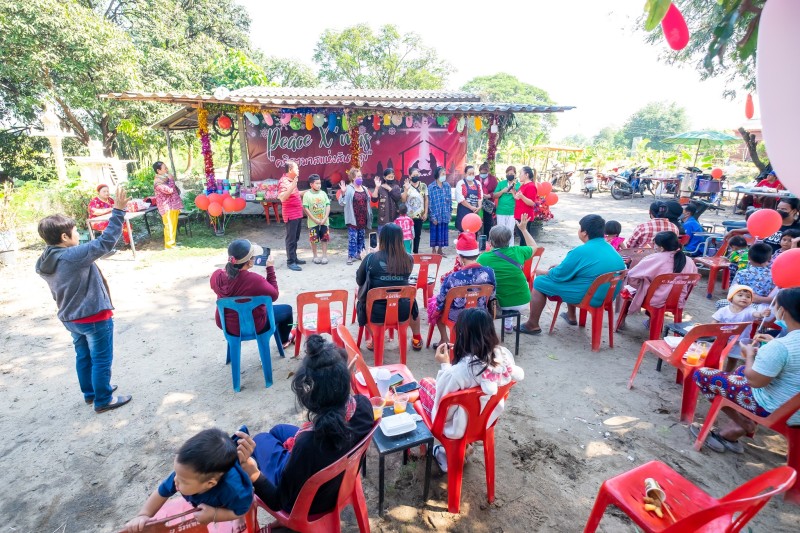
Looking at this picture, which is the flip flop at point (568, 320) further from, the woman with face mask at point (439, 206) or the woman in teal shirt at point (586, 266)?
the woman with face mask at point (439, 206)

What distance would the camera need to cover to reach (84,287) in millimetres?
3193

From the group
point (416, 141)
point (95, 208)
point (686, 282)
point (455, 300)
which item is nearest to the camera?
point (455, 300)

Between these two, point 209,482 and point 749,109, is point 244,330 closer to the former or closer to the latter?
point 209,482

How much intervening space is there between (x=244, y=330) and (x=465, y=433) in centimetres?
220

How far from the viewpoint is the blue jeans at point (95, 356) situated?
331 cm

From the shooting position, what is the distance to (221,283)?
3.54m

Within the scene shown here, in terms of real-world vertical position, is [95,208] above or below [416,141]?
below

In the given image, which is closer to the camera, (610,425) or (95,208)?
(610,425)

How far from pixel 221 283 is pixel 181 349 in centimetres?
161

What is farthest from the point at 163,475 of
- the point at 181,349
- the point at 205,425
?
the point at 181,349

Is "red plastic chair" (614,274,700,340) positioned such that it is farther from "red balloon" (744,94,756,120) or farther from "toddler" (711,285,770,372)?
"red balloon" (744,94,756,120)

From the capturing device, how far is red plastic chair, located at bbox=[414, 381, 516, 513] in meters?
2.37

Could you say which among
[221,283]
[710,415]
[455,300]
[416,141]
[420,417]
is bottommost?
[710,415]

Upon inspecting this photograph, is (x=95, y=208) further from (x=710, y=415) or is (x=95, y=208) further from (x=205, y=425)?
(x=710, y=415)
